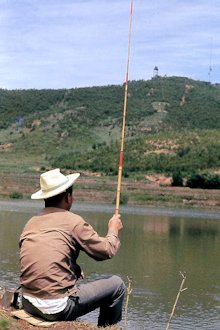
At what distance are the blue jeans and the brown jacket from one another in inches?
4.9

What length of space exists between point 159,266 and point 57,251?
42.1 feet

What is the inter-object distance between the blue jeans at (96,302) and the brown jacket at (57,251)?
125 mm

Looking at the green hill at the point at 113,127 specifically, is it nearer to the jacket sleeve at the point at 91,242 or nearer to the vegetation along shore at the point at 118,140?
the vegetation along shore at the point at 118,140

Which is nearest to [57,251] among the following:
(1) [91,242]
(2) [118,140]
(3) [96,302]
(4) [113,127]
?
(1) [91,242]

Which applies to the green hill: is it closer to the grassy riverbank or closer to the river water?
the river water

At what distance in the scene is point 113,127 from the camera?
75.2 meters

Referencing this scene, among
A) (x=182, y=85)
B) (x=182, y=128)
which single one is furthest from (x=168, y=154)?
(x=182, y=85)

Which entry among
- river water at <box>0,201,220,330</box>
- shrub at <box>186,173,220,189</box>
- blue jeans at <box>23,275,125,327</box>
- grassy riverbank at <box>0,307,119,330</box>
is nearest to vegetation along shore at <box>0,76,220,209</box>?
shrub at <box>186,173,220,189</box>

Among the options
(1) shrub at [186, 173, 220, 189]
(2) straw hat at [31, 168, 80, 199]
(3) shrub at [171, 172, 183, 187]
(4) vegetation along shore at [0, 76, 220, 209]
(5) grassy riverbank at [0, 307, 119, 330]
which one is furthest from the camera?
(3) shrub at [171, 172, 183, 187]

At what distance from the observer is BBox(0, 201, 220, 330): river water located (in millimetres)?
12359

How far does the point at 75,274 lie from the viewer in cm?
559

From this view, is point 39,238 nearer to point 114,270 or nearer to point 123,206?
point 114,270

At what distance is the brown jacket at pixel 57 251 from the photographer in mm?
5379

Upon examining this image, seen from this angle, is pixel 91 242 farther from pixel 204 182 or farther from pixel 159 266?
pixel 204 182
